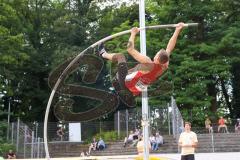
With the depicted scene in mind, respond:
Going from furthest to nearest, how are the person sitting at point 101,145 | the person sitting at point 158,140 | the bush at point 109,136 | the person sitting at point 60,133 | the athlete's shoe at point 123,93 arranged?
1. the person sitting at point 60,133
2. the bush at point 109,136
3. the person sitting at point 101,145
4. the person sitting at point 158,140
5. the athlete's shoe at point 123,93

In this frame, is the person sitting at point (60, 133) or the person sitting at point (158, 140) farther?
the person sitting at point (60, 133)

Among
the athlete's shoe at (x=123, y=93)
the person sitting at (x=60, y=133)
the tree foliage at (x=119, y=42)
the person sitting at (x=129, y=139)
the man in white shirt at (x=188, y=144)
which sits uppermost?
the tree foliage at (x=119, y=42)

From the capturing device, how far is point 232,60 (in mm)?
34500

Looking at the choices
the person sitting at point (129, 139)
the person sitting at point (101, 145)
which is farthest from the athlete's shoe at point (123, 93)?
the person sitting at point (101, 145)

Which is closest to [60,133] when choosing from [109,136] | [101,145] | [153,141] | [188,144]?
[109,136]

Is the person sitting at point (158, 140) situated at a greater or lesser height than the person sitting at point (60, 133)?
lesser

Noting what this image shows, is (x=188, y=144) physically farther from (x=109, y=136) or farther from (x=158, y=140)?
(x=109, y=136)

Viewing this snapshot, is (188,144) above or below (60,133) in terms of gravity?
below

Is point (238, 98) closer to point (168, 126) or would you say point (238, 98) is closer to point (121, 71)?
point (168, 126)

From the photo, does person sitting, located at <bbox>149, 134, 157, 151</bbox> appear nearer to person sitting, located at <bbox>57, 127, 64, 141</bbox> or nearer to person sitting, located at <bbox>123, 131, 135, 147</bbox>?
person sitting, located at <bbox>123, 131, 135, 147</bbox>

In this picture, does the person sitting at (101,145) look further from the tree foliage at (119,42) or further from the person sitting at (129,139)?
the tree foliage at (119,42)

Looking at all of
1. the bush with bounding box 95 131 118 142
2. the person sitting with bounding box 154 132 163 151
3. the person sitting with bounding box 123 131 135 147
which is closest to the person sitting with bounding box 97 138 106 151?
the person sitting with bounding box 123 131 135 147

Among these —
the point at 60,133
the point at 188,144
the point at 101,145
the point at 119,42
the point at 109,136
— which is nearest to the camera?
the point at 188,144

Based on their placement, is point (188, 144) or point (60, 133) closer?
point (188, 144)
